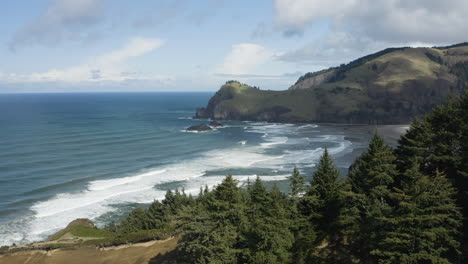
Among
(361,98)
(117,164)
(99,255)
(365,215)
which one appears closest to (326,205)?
(365,215)

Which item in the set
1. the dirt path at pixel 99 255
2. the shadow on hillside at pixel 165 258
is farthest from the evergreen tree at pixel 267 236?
the dirt path at pixel 99 255

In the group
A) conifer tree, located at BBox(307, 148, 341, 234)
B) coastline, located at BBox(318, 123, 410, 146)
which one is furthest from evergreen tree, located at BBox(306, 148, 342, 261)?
coastline, located at BBox(318, 123, 410, 146)

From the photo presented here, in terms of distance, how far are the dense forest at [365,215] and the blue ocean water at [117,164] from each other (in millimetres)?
28383

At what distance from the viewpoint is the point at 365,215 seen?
24.6m

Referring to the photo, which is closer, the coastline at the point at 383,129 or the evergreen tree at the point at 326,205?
the evergreen tree at the point at 326,205

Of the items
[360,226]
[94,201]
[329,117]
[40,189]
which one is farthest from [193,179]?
[329,117]

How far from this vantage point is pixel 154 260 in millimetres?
29891

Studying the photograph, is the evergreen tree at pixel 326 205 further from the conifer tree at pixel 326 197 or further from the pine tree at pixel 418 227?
the pine tree at pixel 418 227

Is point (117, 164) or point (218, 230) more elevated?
point (218, 230)

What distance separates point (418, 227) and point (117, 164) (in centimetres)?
6648

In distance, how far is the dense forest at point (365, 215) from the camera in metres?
18.6

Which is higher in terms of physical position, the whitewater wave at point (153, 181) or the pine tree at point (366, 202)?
the pine tree at point (366, 202)

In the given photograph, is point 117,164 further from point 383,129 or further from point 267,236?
point 383,129

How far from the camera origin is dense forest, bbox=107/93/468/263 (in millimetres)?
18578
